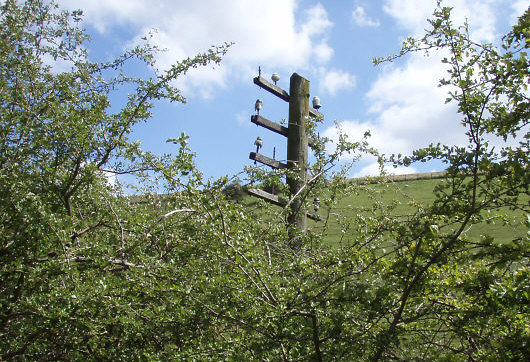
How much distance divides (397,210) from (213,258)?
711cm

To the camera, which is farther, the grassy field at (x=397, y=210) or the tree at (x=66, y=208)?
the grassy field at (x=397, y=210)

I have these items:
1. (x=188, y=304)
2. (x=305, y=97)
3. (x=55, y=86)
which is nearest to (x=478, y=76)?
(x=188, y=304)

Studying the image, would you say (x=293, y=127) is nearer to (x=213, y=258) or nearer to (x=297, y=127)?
(x=297, y=127)

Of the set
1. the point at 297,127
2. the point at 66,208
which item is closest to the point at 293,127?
the point at 297,127

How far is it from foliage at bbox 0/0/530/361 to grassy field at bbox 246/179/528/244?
345mm

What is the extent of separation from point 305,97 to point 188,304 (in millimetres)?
4547

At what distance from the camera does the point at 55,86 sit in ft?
15.0

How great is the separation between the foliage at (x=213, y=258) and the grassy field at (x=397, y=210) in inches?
13.6

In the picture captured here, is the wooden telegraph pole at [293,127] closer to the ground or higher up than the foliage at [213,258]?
higher up

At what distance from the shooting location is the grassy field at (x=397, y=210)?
522 cm

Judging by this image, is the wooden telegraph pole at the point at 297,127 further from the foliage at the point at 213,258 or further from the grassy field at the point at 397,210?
the foliage at the point at 213,258

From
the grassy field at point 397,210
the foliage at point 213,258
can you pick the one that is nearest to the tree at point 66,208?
the foliage at point 213,258

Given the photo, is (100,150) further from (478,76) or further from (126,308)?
(478,76)

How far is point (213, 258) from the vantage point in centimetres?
361
